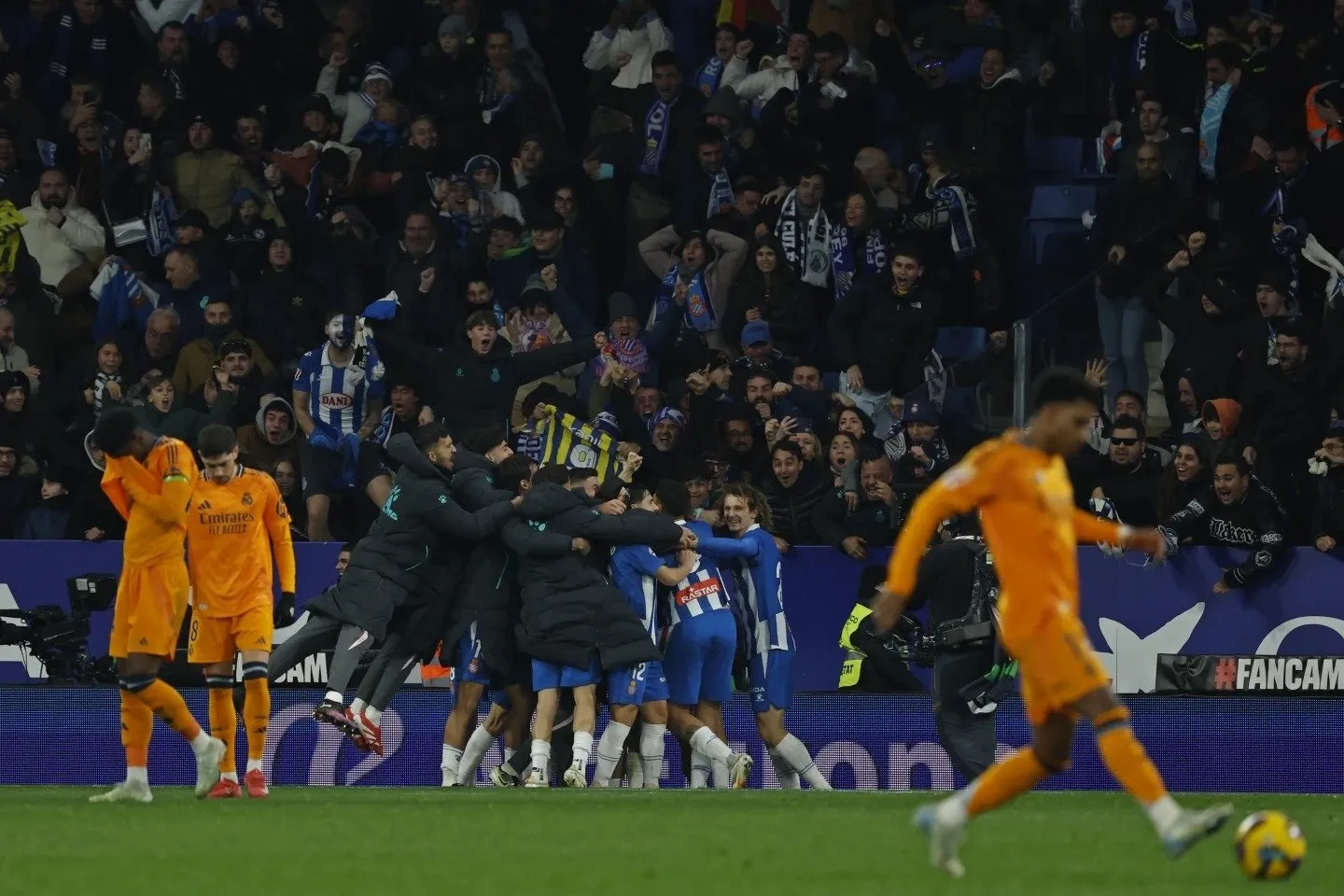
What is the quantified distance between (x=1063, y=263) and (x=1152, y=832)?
910 cm

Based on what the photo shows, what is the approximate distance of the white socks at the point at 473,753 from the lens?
54.6ft

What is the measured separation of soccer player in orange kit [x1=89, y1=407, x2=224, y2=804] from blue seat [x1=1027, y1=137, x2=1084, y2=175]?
10.3 m

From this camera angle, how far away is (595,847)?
10.8 meters

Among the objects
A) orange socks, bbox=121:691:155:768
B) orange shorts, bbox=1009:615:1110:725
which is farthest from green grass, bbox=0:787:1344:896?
orange shorts, bbox=1009:615:1110:725

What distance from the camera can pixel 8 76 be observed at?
A: 78.9 feet

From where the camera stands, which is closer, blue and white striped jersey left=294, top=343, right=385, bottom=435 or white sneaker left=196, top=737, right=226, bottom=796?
white sneaker left=196, top=737, right=226, bottom=796

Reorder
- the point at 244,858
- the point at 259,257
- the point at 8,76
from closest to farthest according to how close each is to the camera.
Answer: the point at 244,858 → the point at 259,257 → the point at 8,76

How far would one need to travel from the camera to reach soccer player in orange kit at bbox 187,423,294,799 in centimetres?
1394

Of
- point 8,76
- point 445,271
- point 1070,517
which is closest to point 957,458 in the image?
point 445,271

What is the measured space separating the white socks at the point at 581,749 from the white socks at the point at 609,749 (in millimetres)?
20

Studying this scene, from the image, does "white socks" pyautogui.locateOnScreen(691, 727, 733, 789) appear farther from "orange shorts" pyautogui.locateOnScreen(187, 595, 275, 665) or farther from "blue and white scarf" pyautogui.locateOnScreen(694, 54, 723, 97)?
"blue and white scarf" pyautogui.locateOnScreen(694, 54, 723, 97)

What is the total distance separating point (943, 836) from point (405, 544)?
7.91 m

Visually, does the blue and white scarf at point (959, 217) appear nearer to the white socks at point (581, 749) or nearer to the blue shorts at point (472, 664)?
the blue shorts at point (472, 664)

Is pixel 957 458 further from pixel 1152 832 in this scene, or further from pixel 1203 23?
pixel 1152 832
